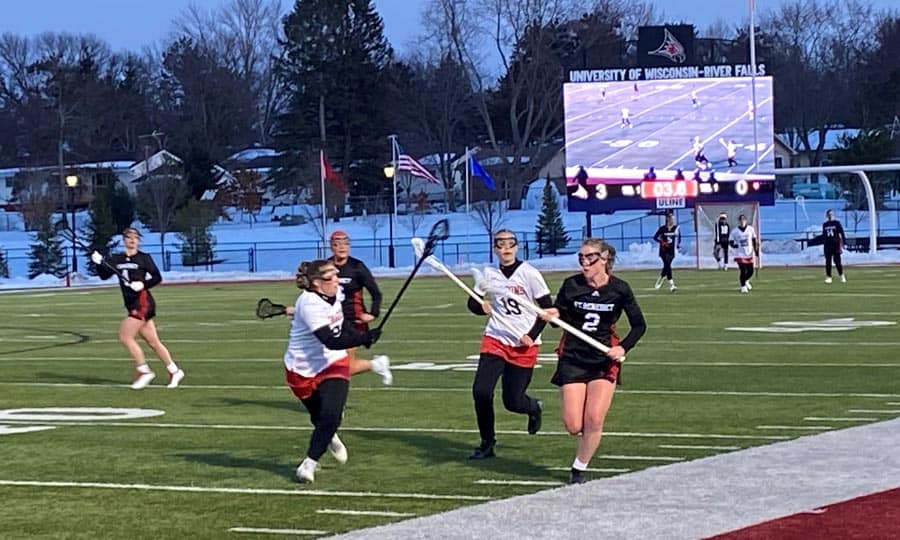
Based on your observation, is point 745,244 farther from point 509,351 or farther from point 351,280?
point 509,351

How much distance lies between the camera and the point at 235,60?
102438 millimetres

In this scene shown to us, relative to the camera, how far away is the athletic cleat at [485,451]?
1116 cm

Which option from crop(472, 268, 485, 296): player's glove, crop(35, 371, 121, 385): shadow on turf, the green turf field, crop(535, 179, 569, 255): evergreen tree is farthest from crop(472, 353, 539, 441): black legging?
crop(535, 179, 569, 255): evergreen tree

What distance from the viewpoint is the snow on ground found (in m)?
56.4

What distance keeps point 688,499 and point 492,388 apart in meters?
2.26

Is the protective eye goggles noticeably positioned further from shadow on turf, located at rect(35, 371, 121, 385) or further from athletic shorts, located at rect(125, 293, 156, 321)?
shadow on turf, located at rect(35, 371, 121, 385)

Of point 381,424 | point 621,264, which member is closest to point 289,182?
point 621,264

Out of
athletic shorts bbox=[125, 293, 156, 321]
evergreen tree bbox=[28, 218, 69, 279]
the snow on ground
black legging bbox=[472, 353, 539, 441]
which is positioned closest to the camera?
black legging bbox=[472, 353, 539, 441]

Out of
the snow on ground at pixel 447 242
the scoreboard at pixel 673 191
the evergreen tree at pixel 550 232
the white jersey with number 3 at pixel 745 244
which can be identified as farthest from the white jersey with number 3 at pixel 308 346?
the evergreen tree at pixel 550 232

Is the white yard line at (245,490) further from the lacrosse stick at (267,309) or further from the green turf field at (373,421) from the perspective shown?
the lacrosse stick at (267,309)

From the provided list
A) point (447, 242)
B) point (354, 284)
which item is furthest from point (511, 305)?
point (447, 242)

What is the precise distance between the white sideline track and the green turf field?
389mm

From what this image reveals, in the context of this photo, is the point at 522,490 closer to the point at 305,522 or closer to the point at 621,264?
the point at 305,522

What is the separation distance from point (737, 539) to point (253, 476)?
3939mm
